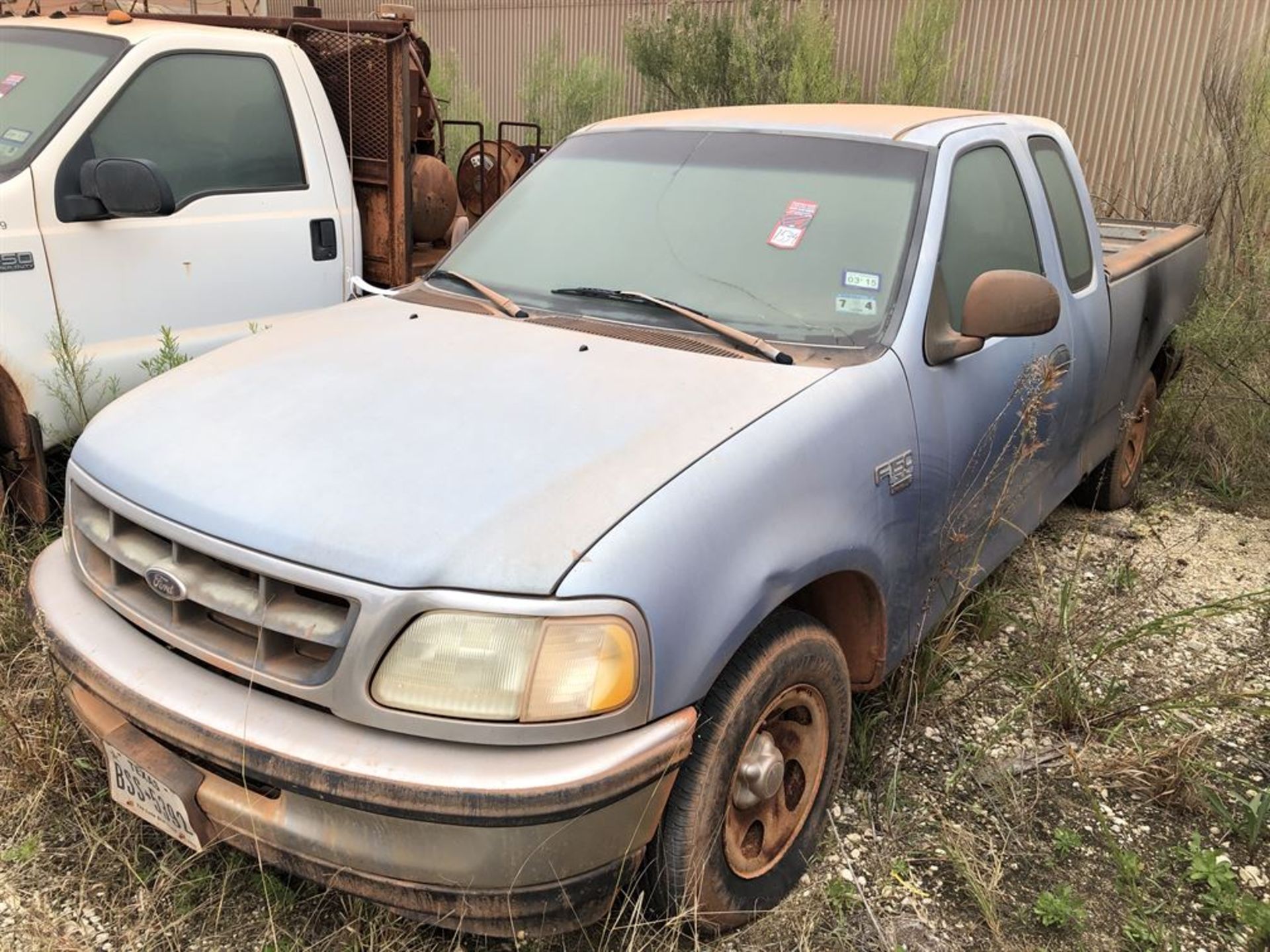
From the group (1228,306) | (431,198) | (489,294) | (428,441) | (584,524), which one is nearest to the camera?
(584,524)

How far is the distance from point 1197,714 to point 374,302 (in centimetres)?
294

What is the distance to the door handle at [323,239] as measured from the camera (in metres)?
4.79

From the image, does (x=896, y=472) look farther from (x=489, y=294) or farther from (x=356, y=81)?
(x=356, y=81)

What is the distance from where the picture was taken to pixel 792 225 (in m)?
3.01

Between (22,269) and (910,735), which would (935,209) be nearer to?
(910,735)

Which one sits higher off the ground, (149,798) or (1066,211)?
(1066,211)

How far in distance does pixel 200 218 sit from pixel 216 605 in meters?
2.76

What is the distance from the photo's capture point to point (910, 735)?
323 centimetres

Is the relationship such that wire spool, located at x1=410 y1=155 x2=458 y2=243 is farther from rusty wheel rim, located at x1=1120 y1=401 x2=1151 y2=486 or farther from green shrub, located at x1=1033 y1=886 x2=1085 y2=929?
green shrub, located at x1=1033 y1=886 x2=1085 y2=929

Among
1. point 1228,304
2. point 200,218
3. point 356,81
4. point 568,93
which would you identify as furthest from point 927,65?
point 200,218

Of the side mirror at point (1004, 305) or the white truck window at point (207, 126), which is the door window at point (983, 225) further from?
the white truck window at point (207, 126)

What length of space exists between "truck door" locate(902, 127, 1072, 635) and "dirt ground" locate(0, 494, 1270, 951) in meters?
0.35

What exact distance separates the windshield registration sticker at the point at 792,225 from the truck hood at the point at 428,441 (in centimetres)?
51

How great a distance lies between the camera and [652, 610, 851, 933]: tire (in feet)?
7.02
